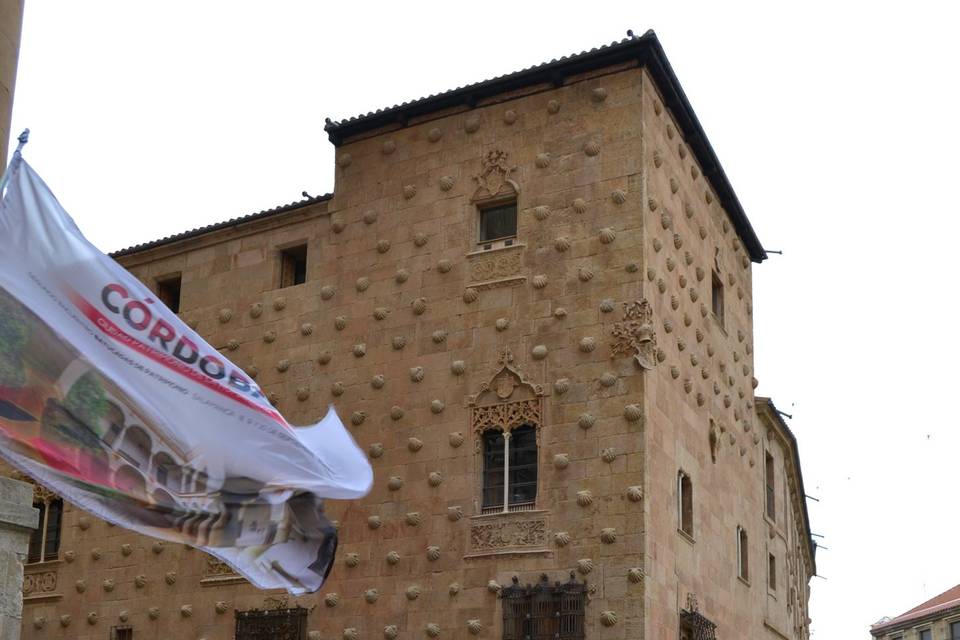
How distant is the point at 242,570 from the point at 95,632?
1450cm

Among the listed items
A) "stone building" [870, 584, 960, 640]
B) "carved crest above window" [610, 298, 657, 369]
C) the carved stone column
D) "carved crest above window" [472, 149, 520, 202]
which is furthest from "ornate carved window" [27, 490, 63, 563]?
"stone building" [870, 584, 960, 640]

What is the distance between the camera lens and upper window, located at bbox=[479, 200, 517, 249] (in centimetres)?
2191

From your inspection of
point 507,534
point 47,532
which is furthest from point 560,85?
point 47,532

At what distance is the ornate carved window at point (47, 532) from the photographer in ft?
82.0

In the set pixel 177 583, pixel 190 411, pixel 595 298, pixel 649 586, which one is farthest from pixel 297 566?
pixel 177 583

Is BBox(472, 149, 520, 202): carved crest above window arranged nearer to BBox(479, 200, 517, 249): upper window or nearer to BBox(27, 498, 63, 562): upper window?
BBox(479, 200, 517, 249): upper window

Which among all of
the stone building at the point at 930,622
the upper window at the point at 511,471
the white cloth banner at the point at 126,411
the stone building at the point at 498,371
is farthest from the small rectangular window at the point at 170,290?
the stone building at the point at 930,622

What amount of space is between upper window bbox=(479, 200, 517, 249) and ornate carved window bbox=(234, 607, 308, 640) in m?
6.74

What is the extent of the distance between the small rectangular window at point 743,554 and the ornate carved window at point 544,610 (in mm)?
6447

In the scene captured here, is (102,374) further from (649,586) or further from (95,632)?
(95,632)

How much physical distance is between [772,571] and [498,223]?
425 inches

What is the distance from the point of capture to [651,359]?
20156mm

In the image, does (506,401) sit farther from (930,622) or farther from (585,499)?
(930,622)

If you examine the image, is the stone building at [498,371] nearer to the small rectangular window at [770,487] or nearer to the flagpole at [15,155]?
the small rectangular window at [770,487]
